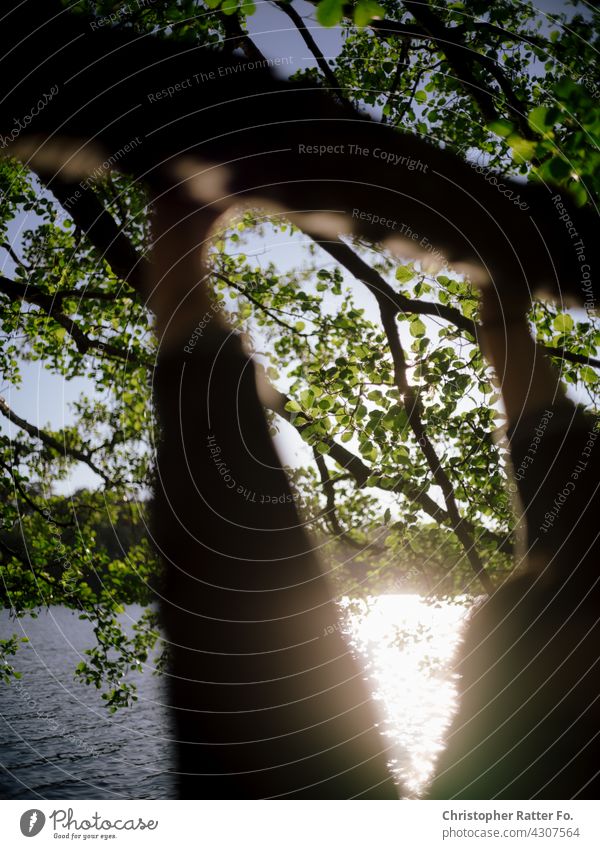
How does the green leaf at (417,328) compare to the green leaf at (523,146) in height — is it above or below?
above

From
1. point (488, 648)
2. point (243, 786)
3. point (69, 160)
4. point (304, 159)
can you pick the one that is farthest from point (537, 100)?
point (243, 786)

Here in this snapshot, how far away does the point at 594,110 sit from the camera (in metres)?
3.10

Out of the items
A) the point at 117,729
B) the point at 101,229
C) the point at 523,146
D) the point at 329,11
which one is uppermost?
the point at 101,229

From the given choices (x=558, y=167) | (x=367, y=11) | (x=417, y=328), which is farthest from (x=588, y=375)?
(x=367, y=11)

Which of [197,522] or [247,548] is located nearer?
[247,548]

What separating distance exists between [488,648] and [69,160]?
658 centimetres

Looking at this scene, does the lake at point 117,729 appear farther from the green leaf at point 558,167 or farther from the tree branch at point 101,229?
the green leaf at point 558,167

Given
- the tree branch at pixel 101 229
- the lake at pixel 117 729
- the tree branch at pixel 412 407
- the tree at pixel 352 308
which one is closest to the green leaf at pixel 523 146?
the tree at pixel 352 308

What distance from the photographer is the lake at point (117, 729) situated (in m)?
17.5

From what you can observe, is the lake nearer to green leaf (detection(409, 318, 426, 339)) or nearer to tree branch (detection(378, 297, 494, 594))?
tree branch (detection(378, 297, 494, 594))

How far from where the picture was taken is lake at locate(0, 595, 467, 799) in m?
17.5

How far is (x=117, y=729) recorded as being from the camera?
104 feet

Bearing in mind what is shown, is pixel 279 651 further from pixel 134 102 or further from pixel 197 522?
pixel 134 102

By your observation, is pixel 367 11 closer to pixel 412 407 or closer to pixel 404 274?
pixel 404 274
